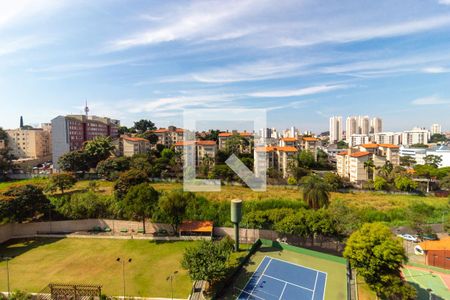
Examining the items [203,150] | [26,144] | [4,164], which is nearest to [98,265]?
[203,150]

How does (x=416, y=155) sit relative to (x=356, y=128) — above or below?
below

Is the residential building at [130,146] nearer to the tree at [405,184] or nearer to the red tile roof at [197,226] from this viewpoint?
the red tile roof at [197,226]

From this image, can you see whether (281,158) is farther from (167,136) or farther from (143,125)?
(143,125)

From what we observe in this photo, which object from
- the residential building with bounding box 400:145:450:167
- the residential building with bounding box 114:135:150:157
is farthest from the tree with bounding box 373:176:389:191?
the residential building with bounding box 114:135:150:157

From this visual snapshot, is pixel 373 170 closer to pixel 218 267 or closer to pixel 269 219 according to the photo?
pixel 269 219

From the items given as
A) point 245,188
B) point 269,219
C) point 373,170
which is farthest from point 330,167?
point 269,219

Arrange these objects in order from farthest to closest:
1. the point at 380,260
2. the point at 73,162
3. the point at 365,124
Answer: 1. the point at 365,124
2. the point at 73,162
3. the point at 380,260
